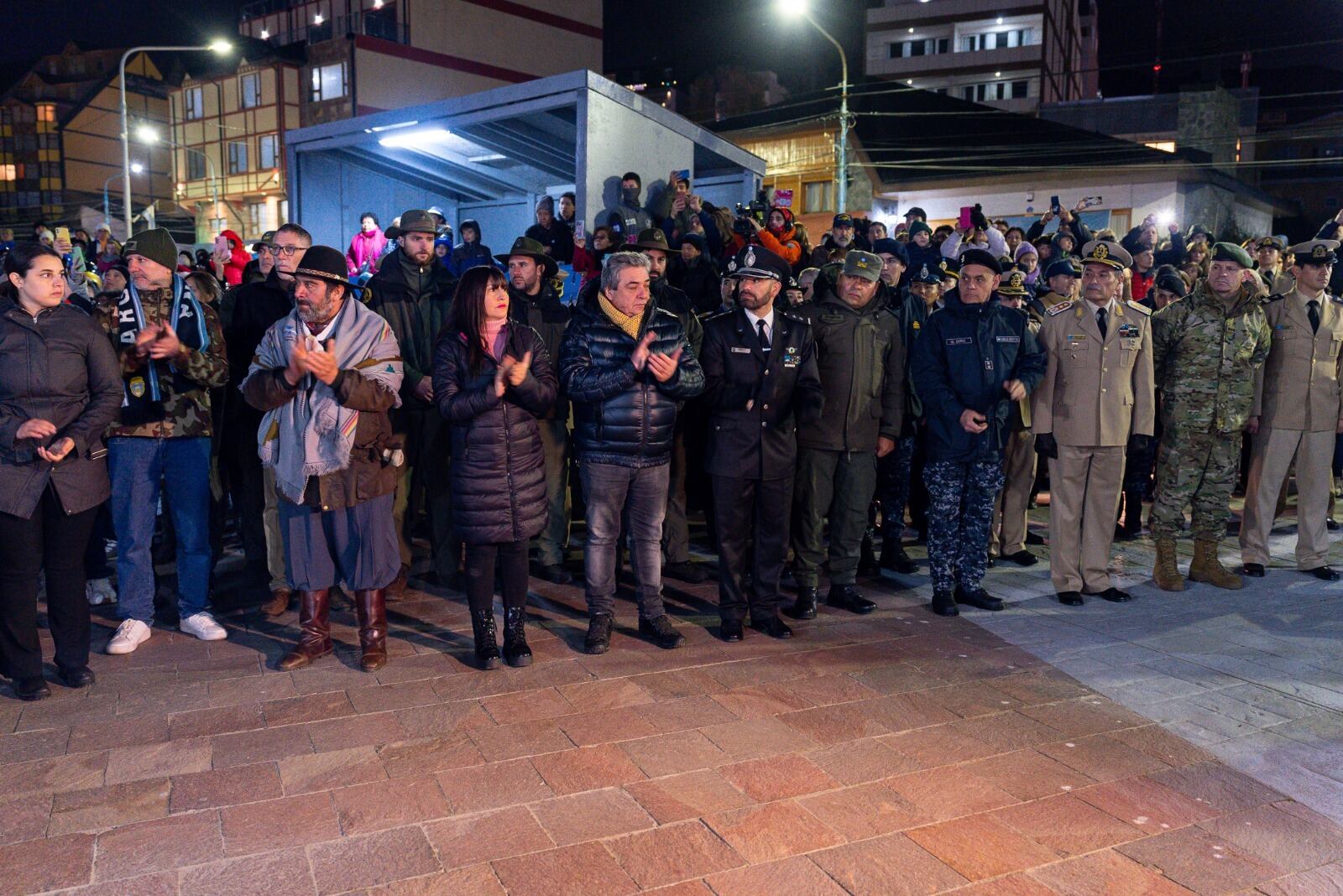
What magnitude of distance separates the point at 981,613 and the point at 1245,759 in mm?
2169

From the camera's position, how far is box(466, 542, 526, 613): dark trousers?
5.25 m

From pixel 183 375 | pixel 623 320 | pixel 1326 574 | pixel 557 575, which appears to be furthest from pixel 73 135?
pixel 1326 574

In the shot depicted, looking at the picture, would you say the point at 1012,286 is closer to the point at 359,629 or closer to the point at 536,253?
the point at 536,253

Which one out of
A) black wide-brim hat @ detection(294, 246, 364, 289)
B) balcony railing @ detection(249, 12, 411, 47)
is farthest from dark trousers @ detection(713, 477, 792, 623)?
balcony railing @ detection(249, 12, 411, 47)

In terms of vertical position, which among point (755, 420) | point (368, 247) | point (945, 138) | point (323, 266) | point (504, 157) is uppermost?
point (945, 138)

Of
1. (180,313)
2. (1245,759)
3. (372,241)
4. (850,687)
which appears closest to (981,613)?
(850,687)

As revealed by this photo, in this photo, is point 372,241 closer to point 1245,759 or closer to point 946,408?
point 946,408

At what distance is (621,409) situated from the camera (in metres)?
5.40

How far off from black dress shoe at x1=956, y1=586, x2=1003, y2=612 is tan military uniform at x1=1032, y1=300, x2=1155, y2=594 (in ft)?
1.81

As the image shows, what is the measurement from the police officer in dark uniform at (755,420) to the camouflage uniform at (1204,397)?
9.68 ft

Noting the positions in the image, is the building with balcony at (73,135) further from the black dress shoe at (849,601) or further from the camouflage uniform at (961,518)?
the camouflage uniform at (961,518)

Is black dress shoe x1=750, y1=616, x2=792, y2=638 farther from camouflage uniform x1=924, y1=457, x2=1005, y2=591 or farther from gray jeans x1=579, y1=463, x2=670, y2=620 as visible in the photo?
camouflage uniform x1=924, y1=457, x2=1005, y2=591

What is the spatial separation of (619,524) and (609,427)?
0.59 meters

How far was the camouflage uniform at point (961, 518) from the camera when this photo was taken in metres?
6.40
